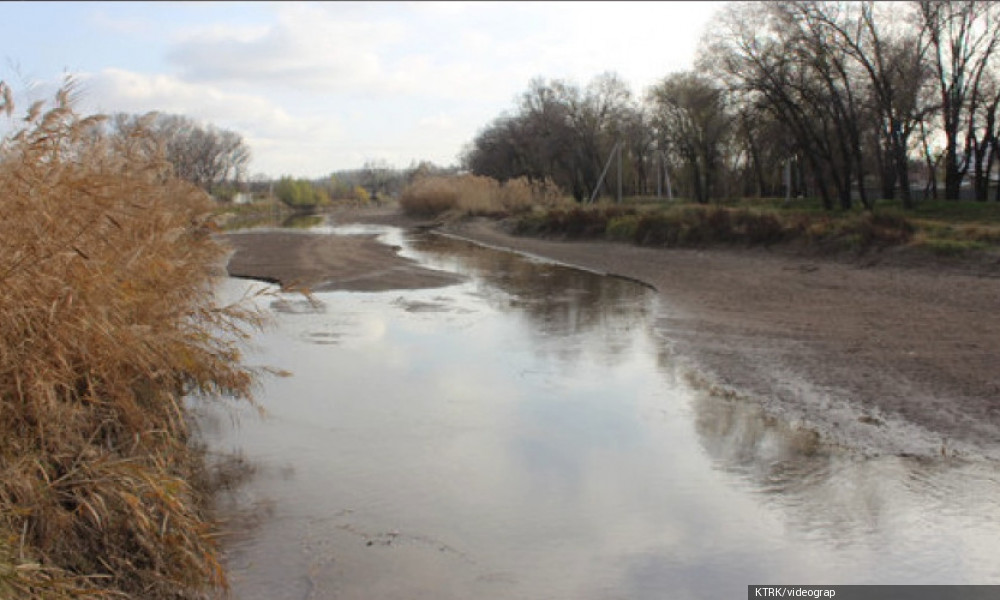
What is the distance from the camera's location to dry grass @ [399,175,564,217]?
153 feet

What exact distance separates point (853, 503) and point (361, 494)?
136 inches

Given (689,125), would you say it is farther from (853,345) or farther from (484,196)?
(853,345)

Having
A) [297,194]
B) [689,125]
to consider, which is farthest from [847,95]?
[297,194]

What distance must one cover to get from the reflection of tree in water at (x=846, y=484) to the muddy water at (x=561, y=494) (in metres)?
0.02

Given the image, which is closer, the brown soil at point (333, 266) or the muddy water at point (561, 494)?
the muddy water at point (561, 494)

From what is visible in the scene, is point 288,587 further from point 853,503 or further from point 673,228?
point 673,228

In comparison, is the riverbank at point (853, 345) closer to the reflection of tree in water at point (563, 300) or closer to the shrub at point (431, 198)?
the reflection of tree in water at point (563, 300)

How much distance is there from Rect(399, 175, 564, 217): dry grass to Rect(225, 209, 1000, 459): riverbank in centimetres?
2639

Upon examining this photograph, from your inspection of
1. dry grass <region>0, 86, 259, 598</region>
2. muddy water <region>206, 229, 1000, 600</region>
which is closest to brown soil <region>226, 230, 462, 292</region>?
muddy water <region>206, 229, 1000, 600</region>

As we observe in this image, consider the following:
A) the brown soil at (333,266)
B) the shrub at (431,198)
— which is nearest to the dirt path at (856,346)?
the brown soil at (333,266)

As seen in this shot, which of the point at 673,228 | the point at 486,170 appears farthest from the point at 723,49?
the point at 486,170

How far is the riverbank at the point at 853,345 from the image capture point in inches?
297

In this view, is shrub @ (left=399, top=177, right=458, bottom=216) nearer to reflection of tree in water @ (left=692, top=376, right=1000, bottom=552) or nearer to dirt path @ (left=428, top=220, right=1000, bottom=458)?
dirt path @ (left=428, top=220, right=1000, bottom=458)

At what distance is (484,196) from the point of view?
48.2 m
